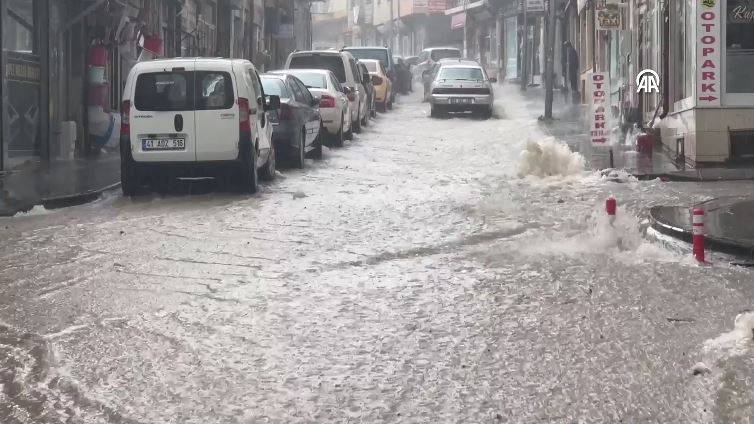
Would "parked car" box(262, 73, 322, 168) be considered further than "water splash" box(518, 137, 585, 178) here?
Yes

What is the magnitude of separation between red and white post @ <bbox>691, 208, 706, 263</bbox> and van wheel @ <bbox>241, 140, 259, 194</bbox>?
6.63 meters

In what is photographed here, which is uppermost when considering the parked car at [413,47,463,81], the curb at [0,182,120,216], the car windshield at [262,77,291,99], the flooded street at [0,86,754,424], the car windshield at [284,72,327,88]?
the parked car at [413,47,463,81]

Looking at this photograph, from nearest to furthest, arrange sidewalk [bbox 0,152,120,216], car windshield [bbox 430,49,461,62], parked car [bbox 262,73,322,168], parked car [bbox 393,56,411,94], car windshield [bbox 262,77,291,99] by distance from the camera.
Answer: sidewalk [bbox 0,152,120,216]
parked car [bbox 262,73,322,168]
car windshield [bbox 262,77,291,99]
parked car [bbox 393,56,411,94]
car windshield [bbox 430,49,461,62]

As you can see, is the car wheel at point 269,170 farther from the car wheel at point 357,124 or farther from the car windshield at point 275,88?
the car wheel at point 357,124

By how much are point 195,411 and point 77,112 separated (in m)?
18.3

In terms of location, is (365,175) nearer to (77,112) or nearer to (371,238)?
(371,238)

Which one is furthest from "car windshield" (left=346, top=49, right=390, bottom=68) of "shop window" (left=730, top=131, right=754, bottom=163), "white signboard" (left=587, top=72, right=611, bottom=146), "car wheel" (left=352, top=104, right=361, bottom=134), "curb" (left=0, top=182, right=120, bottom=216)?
"curb" (left=0, top=182, right=120, bottom=216)

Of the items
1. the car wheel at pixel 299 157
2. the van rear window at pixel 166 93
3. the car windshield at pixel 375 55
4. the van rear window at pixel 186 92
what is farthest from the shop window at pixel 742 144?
the car windshield at pixel 375 55

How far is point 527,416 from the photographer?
5.40m

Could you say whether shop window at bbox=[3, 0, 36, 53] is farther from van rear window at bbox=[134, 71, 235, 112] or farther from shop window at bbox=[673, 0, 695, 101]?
shop window at bbox=[673, 0, 695, 101]

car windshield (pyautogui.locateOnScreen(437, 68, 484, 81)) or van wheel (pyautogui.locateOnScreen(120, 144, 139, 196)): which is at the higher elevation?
car windshield (pyautogui.locateOnScreen(437, 68, 484, 81))

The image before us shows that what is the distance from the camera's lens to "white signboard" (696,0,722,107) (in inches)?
706

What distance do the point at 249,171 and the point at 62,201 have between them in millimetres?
2221

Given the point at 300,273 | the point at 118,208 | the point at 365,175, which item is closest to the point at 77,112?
the point at 365,175
